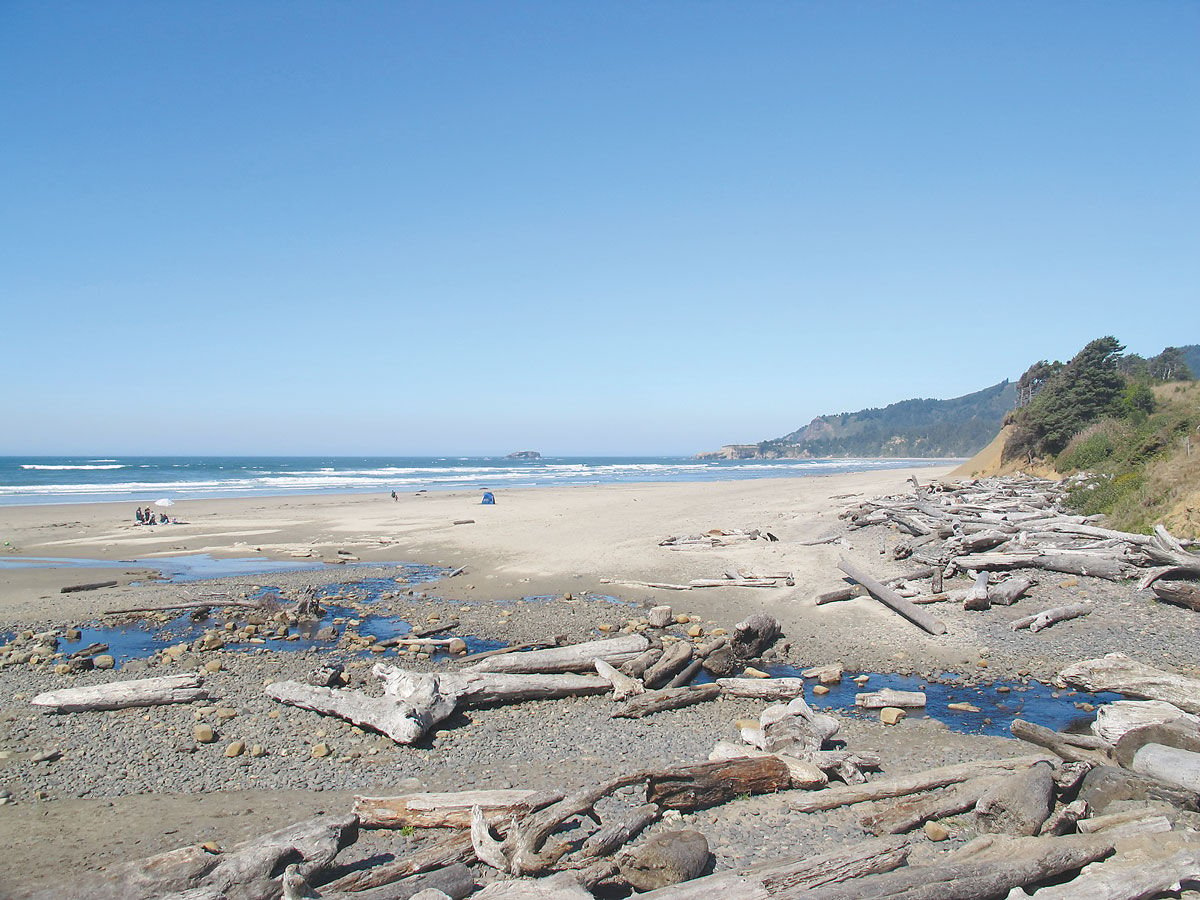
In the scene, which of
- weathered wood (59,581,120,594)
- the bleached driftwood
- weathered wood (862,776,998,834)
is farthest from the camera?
weathered wood (59,581,120,594)

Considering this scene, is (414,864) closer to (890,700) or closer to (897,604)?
(890,700)

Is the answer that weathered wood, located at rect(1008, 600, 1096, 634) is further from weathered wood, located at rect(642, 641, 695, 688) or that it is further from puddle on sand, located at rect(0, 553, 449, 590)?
puddle on sand, located at rect(0, 553, 449, 590)

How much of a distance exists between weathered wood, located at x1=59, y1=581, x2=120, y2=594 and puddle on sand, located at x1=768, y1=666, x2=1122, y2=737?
15.1m

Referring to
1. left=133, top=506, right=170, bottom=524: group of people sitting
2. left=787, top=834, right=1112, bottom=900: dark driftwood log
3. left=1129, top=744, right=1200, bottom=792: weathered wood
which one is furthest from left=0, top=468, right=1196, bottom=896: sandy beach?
left=133, top=506, right=170, bottom=524: group of people sitting

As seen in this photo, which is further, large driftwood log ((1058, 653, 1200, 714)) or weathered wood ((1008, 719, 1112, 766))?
large driftwood log ((1058, 653, 1200, 714))

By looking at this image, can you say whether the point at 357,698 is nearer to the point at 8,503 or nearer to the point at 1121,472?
the point at 1121,472

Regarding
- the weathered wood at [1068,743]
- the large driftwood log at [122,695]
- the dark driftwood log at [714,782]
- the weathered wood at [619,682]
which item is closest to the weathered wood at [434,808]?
the dark driftwood log at [714,782]

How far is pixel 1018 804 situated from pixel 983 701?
136 inches

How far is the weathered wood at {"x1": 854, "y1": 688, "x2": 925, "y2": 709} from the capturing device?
784 centimetres

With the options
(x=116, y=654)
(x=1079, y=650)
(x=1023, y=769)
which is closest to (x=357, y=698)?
(x=116, y=654)

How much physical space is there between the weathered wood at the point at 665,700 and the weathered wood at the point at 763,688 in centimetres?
15

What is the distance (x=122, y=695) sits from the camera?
8070 millimetres

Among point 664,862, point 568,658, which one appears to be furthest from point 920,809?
point 568,658

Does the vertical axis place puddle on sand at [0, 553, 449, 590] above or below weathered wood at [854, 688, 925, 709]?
below
